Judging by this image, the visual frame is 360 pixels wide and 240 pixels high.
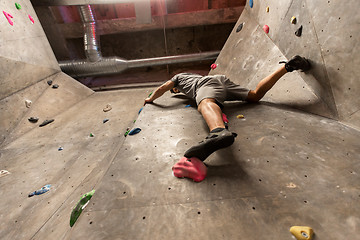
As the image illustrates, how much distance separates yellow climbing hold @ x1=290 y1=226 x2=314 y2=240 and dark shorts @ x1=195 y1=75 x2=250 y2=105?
1.22 m

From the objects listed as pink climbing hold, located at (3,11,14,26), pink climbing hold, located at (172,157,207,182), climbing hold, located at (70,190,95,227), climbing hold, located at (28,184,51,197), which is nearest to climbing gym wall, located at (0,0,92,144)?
pink climbing hold, located at (3,11,14,26)

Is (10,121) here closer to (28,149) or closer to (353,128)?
(28,149)

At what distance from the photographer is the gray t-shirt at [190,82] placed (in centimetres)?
201

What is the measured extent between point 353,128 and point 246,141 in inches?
34.0

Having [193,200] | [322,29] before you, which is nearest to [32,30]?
[193,200]

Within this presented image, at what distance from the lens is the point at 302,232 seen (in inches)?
29.8

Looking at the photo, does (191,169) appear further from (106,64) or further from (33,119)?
(106,64)

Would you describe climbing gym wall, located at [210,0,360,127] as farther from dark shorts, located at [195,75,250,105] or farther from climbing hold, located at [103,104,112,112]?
climbing hold, located at [103,104,112,112]

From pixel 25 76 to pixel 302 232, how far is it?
4173 millimetres

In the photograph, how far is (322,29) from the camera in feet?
5.49

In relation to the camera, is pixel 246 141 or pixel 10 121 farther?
pixel 10 121

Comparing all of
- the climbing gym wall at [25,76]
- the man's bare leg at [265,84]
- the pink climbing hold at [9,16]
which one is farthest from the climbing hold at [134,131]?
the pink climbing hold at [9,16]

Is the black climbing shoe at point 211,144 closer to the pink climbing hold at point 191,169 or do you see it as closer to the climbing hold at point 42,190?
the pink climbing hold at point 191,169

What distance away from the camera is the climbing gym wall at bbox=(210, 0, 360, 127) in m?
1.45
